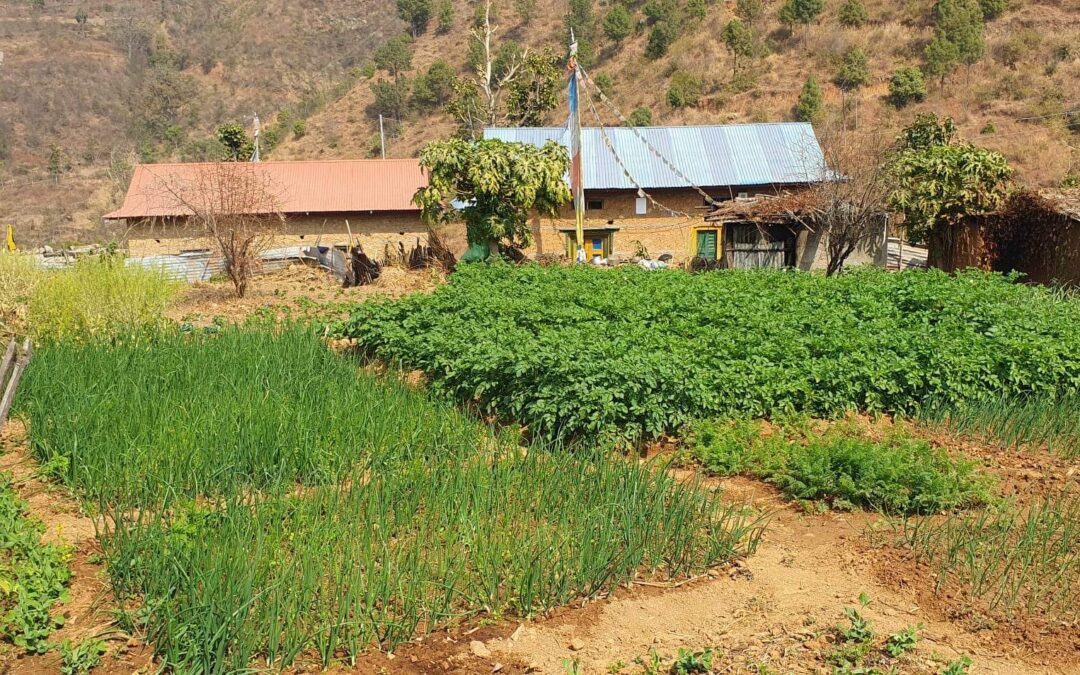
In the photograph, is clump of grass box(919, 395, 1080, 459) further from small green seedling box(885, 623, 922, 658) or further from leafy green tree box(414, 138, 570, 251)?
leafy green tree box(414, 138, 570, 251)

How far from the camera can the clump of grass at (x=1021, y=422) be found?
7.41 meters

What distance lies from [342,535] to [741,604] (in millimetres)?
2159

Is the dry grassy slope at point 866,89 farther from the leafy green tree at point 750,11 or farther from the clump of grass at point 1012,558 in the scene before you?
the clump of grass at point 1012,558

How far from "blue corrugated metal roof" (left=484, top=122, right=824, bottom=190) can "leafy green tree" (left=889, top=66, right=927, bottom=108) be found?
12.6 metres

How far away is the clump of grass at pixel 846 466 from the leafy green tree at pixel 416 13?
53.8 m

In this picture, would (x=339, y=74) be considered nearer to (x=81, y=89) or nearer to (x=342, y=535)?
(x=81, y=89)

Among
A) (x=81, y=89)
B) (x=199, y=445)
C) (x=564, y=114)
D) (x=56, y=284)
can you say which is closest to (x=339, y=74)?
(x=81, y=89)

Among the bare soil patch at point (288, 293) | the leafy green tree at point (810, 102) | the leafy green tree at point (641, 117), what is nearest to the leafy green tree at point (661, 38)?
the leafy green tree at point (641, 117)

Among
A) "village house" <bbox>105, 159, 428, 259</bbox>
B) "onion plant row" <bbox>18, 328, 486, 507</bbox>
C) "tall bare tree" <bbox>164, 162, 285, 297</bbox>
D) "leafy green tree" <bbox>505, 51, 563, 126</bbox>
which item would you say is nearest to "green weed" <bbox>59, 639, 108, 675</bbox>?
"onion plant row" <bbox>18, 328, 486, 507</bbox>

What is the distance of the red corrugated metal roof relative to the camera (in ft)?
86.5

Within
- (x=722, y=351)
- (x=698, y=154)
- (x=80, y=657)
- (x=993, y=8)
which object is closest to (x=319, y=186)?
(x=698, y=154)

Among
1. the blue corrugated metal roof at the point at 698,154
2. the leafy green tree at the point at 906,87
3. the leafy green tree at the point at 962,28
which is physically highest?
the leafy green tree at the point at 962,28

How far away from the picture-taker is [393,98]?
47125mm

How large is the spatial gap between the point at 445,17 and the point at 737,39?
20.8 meters
